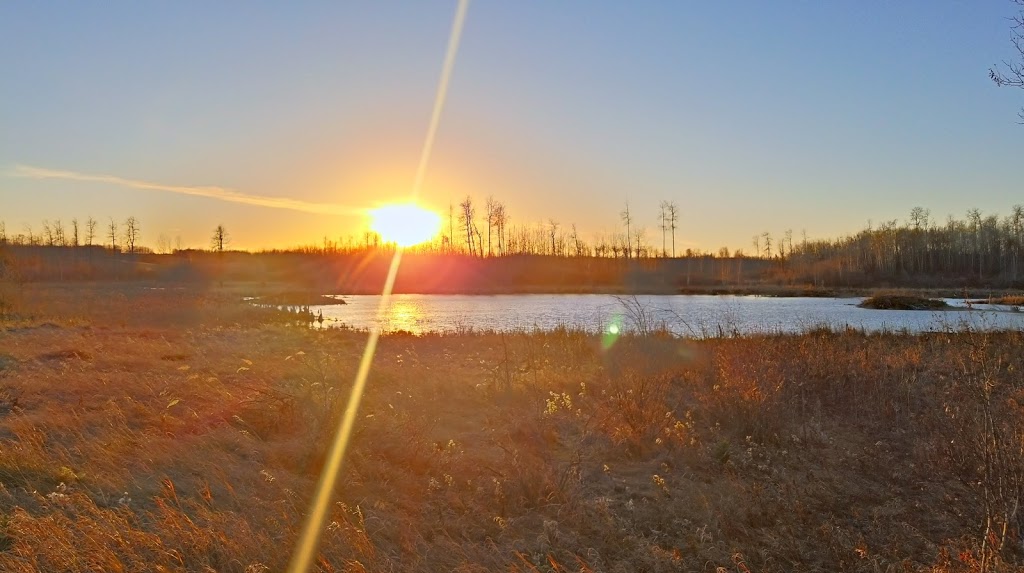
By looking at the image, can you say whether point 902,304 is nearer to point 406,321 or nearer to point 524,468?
point 406,321

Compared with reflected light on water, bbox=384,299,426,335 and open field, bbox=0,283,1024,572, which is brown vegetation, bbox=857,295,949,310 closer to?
reflected light on water, bbox=384,299,426,335

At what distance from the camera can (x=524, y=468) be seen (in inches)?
234

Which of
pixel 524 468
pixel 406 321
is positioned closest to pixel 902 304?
pixel 406 321

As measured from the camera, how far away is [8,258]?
1073 inches

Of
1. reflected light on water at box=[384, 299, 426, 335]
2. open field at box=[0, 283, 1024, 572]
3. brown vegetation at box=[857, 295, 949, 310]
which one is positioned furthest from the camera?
brown vegetation at box=[857, 295, 949, 310]

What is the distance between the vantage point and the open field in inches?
178

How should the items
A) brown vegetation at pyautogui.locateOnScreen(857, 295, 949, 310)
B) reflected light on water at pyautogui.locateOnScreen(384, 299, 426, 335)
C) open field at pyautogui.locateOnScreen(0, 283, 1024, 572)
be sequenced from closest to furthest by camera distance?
open field at pyautogui.locateOnScreen(0, 283, 1024, 572), reflected light on water at pyautogui.locateOnScreen(384, 299, 426, 335), brown vegetation at pyautogui.locateOnScreen(857, 295, 949, 310)

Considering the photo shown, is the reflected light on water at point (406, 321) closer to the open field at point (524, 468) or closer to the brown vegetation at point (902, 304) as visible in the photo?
the open field at point (524, 468)

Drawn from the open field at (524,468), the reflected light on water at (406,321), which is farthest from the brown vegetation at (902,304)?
the open field at (524,468)

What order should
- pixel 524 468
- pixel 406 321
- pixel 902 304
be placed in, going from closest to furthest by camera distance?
1. pixel 524 468
2. pixel 406 321
3. pixel 902 304

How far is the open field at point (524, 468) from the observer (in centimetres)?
453

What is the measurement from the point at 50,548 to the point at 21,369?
27.8ft

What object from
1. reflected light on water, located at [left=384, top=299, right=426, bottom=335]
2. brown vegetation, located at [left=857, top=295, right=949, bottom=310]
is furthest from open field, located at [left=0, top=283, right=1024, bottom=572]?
brown vegetation, located at [left=857, top=295, right=949, bottom=310]

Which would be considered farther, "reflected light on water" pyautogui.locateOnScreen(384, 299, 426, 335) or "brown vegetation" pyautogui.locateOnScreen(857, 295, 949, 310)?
"brown vegetation" pyautogui.locateOnScreen(857, 295, 949, 310)
